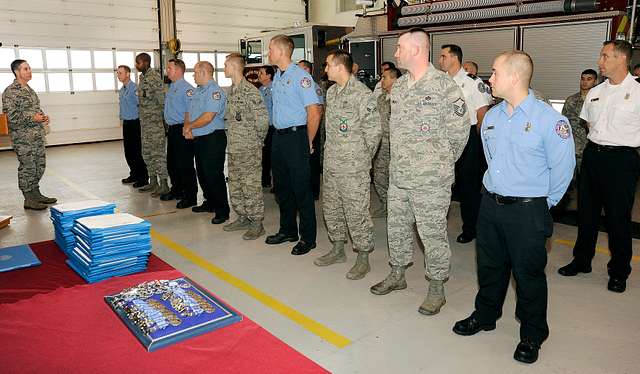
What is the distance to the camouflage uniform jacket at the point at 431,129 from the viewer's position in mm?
3398

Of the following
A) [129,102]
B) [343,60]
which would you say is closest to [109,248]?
[343,60]

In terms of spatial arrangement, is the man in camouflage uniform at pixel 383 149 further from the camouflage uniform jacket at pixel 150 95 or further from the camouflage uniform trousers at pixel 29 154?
the camouflage uniform trousers at pixel 29 154

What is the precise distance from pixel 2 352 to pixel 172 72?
590cm

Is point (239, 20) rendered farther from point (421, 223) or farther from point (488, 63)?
point (421, 223)

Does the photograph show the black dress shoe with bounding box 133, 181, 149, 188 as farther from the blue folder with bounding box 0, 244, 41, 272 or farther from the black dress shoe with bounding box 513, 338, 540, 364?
the black dress shoe with bounding box 513, 338, 540, 364

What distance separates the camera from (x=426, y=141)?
135 inches

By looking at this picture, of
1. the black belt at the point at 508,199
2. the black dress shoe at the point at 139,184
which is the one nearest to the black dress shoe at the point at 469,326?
the black belt at the point at 508,199

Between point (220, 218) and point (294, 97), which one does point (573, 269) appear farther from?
point (220, 218)

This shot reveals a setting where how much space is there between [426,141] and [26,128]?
19.3ft

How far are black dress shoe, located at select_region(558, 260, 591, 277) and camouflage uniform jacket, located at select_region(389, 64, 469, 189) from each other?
1.69 m

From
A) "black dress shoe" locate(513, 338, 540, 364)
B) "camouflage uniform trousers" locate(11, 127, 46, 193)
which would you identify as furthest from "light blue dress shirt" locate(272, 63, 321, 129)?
"camouflage uniform trousers" locate(11, 127, 46, 193)

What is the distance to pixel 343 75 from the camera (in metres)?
4.27

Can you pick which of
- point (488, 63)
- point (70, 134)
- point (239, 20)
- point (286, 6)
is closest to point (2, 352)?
point (488, 63)

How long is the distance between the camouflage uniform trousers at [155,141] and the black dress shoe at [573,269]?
5610 mm
